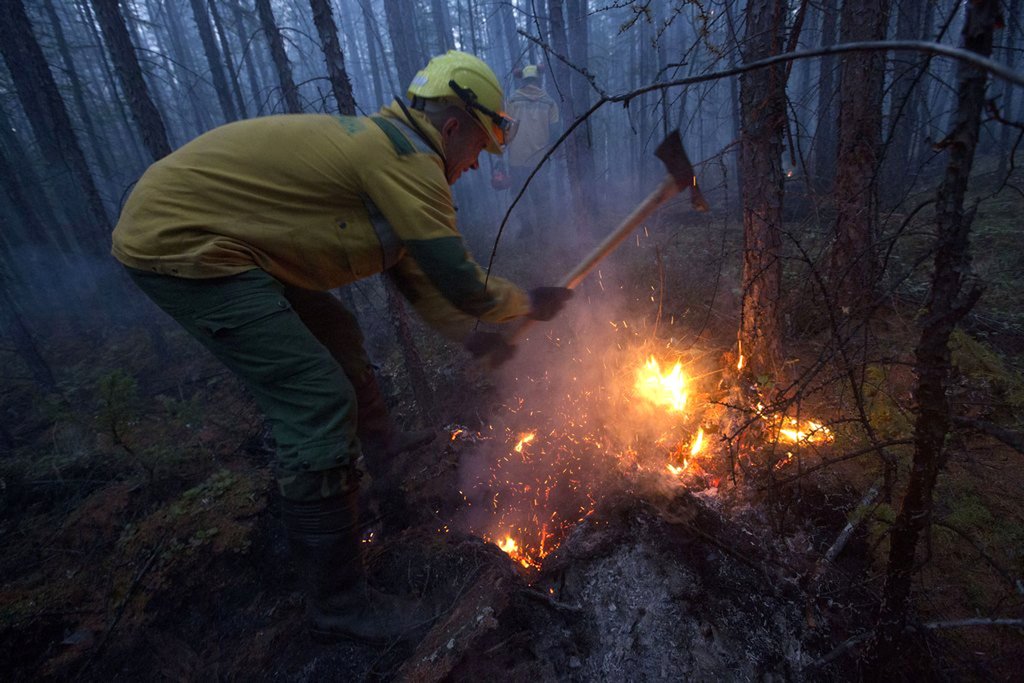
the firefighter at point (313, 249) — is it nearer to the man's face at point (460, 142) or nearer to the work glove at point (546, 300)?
the man's face at point (460, 142)

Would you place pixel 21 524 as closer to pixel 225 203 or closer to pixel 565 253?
pixel 225 203

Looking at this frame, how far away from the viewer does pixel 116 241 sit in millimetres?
2164

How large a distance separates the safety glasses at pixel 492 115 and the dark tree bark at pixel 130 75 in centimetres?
568

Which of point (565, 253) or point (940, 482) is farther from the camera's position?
point (565, 253)

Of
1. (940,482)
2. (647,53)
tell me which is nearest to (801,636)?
(940,482)

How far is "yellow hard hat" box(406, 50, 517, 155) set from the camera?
244cm

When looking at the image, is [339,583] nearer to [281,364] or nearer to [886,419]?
[281,364]

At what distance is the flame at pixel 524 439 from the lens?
12.3 feet

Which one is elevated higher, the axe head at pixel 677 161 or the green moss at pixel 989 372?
the axe head at pixel 677 161

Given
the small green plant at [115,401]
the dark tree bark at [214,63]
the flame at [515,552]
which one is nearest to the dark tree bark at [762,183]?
the flame at [515,552]

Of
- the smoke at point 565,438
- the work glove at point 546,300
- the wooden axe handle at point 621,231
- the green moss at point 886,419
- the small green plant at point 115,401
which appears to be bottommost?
the smoke at point 565,438

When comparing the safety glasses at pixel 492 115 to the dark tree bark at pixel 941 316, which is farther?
the safety glasses at pixel 492 115

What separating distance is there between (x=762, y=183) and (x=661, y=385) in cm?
Result: 192

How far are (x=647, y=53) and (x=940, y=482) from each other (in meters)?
20.6
